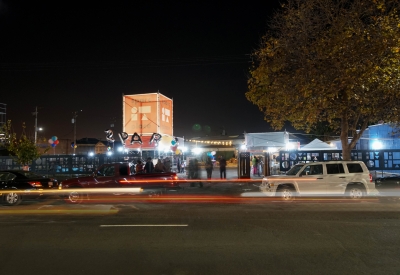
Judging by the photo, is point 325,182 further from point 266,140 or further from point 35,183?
point 266,140

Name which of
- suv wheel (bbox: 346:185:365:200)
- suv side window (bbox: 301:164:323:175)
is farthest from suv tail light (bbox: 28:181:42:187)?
suv wheel (bbox: 346:185:365:200)

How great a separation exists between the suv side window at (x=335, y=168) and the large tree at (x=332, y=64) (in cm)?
282

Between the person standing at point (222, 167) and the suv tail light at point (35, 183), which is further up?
the person standing at point (222, 167)

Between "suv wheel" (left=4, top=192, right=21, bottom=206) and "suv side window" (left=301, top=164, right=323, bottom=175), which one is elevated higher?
"suv side window" (left=301, top=164, right=323, bottom=175)

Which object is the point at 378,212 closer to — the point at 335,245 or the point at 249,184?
the point at 335,245

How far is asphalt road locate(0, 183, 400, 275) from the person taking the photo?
6.22 m

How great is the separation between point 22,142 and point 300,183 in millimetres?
19149

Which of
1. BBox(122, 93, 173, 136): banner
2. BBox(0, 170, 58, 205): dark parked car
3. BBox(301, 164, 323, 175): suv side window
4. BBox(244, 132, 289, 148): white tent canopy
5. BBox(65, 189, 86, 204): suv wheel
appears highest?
BBox(122, 93, 173, 136): banner

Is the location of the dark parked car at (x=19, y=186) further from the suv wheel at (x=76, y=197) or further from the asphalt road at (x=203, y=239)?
the asphalt road at (x=203, y=239)

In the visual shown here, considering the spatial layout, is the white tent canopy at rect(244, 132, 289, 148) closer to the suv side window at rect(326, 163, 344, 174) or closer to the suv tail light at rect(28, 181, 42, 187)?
the suv side window at rect(326, 163, 344, 174)

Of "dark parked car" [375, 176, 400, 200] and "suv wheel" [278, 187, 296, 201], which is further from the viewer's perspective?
"dark parked car" [375, 176, 400, 200]

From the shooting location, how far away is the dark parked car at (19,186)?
48.0 ft

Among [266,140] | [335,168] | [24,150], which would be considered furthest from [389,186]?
[24,150]

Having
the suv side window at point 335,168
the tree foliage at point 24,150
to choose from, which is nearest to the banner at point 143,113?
the tree foliage at point 24,150
